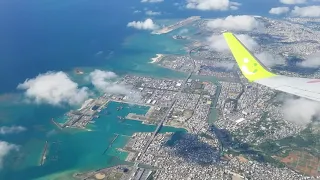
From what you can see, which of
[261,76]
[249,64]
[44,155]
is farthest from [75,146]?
[261,76]

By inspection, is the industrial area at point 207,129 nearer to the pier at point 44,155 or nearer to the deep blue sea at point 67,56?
the deep blue sea at point 67,56

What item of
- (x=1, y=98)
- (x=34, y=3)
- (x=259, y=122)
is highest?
(x=34, y=3)

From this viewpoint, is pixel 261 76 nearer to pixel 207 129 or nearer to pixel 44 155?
pixel 207 129

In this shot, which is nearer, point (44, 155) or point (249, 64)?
point (249, 64)

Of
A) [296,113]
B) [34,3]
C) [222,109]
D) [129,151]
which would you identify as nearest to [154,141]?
[129,151]

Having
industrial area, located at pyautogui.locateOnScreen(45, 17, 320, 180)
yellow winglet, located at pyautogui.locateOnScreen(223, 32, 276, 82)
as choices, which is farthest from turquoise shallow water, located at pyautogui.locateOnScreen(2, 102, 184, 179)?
yellow winglet, located at pyautogui.locateOnScreen(223, 32, 276, 82)

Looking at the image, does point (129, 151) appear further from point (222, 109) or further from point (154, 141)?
point (222, 109)

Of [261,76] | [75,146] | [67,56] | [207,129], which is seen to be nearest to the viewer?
[261,76]

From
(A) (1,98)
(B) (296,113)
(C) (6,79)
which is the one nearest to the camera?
(B) (296,113)
